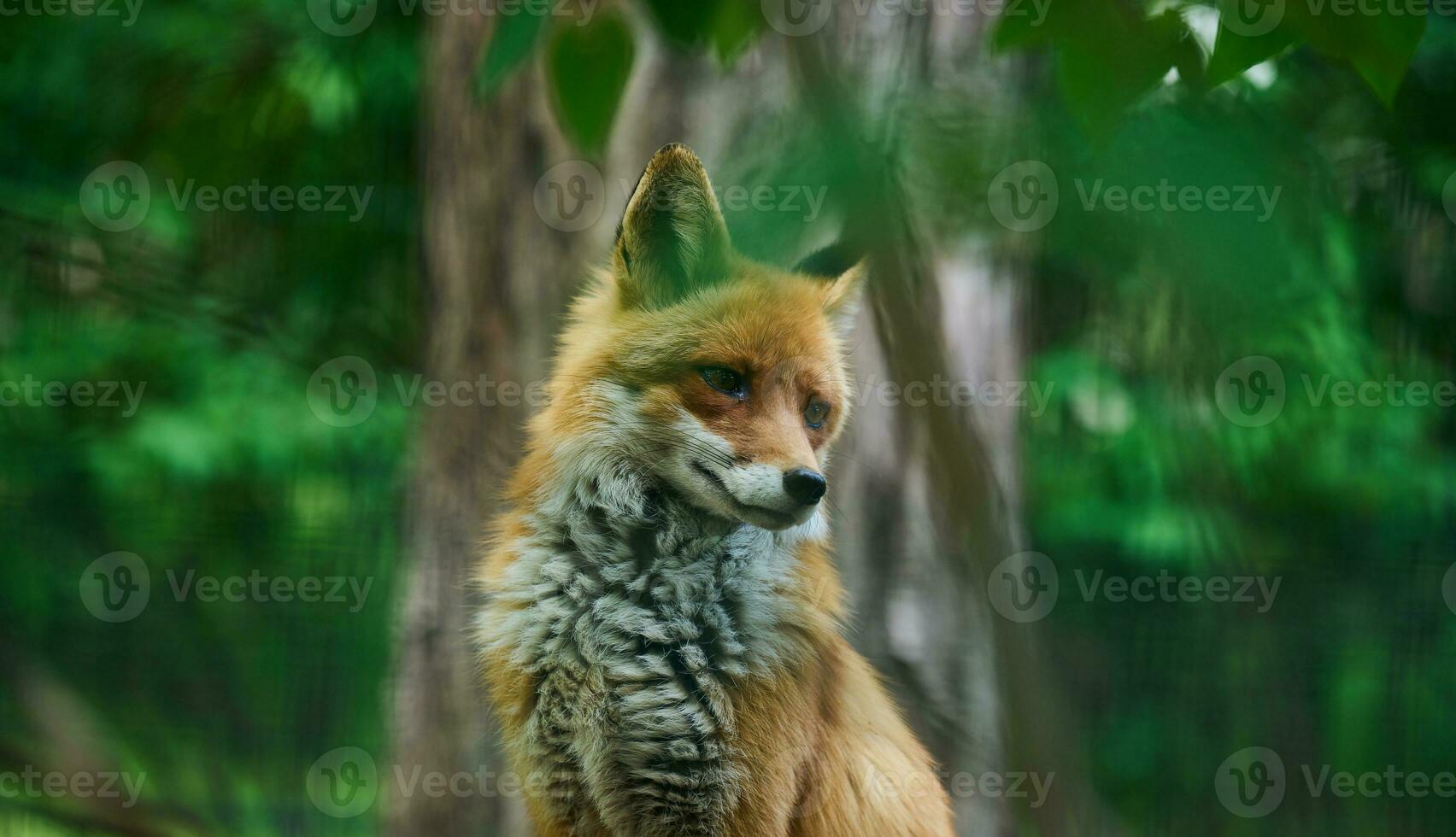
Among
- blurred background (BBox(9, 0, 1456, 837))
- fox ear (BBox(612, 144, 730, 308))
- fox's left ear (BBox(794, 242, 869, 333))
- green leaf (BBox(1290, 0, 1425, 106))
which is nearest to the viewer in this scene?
green leaf (BBox(1290, 0, 1425, 106))

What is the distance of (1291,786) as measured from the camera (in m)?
4.23

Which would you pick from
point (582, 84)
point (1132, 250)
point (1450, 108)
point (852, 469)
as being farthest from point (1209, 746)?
point (582, 84)

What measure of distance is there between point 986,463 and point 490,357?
115 inches

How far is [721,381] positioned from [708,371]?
29 mm

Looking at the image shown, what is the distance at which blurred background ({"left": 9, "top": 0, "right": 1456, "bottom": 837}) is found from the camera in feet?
4.05

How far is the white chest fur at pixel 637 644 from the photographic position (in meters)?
1.97

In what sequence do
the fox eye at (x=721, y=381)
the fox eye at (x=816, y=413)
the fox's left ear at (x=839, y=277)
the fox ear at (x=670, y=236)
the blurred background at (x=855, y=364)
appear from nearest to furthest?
1. the blurred background at (x=855, y=364)
2. the fox ear at (x=670, y=236)
3. the fox's left ear at (x=839, y=277)
4. the fox eye at (x=721, y=381)
5. the fox eye at (x=816, y=413)

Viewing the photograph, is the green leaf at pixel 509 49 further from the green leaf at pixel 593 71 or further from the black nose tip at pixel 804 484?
the black nose tip at pixel 804 484

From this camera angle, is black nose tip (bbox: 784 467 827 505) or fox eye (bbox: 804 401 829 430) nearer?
black nose tip (bbox: 784 467 827 505)

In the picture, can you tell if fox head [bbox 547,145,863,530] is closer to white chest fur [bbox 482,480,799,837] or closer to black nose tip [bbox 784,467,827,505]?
black nose tip [bbox 784,467,827,505]

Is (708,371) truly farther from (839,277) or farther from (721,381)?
(839,277)

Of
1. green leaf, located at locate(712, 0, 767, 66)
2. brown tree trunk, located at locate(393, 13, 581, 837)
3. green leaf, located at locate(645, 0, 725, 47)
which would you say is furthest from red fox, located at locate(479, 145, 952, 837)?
brown tree trunk, located at locate(393, 13, 581, 837)

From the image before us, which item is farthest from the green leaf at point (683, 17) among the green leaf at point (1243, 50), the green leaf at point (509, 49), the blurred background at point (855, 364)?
the green leaf at point (1243, 50)

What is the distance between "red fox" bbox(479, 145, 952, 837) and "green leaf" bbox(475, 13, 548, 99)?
630 mm
